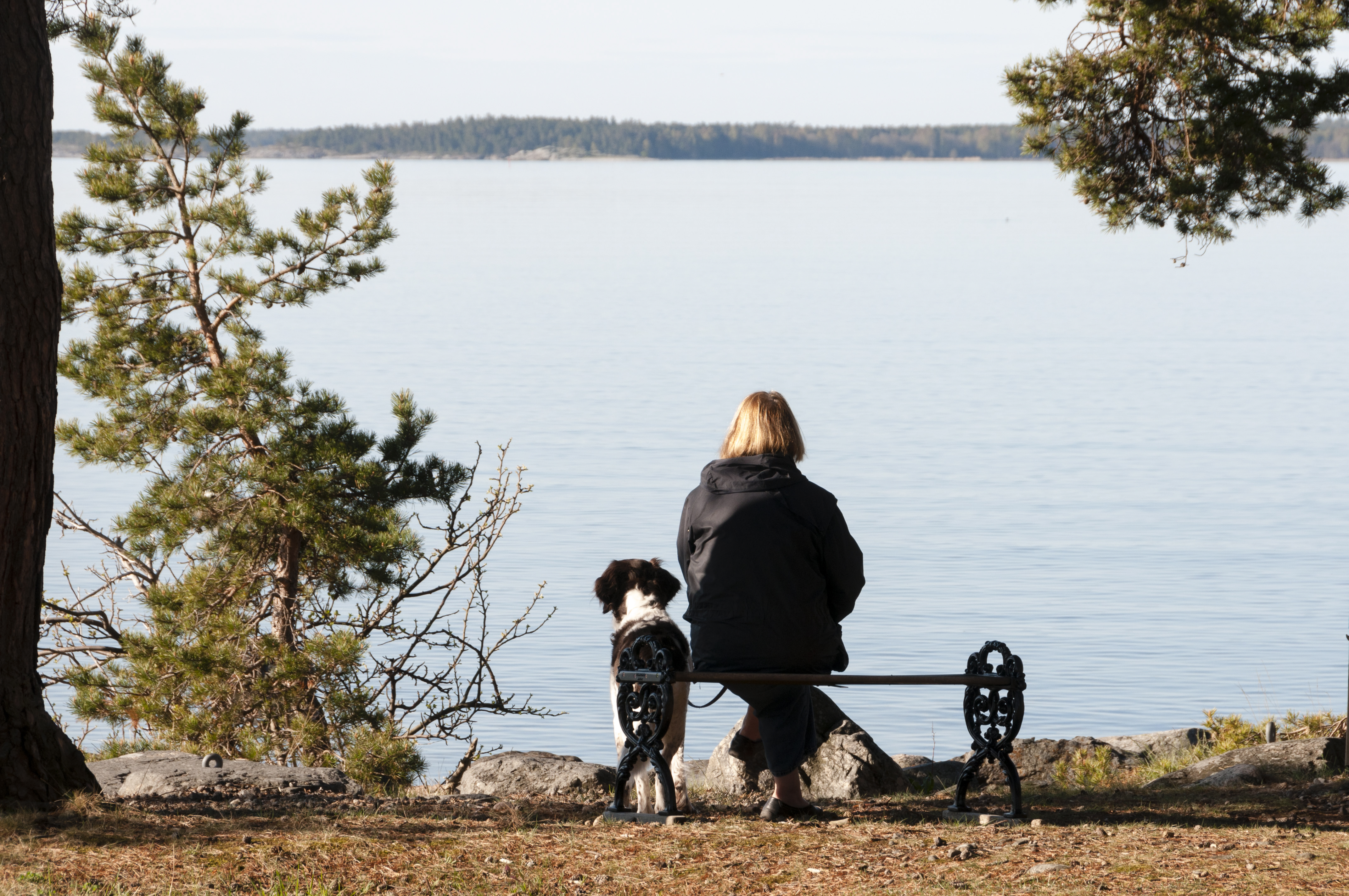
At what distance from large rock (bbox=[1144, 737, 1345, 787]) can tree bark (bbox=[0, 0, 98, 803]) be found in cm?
566

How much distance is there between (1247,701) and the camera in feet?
47.1

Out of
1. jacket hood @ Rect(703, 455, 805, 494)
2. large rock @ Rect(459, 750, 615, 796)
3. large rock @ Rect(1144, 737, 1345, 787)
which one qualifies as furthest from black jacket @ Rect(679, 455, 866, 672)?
large rock @ Rect(1144, 737, 1345, 787)

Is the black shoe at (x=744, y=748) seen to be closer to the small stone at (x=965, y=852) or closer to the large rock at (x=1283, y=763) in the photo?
the small stone at (x=965, y=852)

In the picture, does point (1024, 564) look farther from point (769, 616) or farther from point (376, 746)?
point (769, 616)

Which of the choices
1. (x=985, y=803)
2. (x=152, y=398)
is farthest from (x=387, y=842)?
(x=152, y=398)

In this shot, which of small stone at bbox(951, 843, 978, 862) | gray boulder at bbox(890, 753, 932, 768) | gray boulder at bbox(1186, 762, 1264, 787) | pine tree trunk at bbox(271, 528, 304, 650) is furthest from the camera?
pine tree trunk at bbox(271, 528, 304, 650)

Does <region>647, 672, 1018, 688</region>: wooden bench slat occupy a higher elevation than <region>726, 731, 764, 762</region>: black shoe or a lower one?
higher

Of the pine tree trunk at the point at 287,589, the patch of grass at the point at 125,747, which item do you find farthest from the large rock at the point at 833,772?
the pine tree trunk at the point at 287,589

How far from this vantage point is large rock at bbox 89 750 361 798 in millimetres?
7191

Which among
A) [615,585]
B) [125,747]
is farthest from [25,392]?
[125,747]

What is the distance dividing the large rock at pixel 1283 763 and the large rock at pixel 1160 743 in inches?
81.5

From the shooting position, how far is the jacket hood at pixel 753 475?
6070 mm

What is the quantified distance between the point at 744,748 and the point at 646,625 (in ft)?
3.55

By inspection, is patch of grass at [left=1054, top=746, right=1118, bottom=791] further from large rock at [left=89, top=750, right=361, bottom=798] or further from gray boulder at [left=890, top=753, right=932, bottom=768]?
large rock at [left=89, top=750, right=361, bottom=798]
